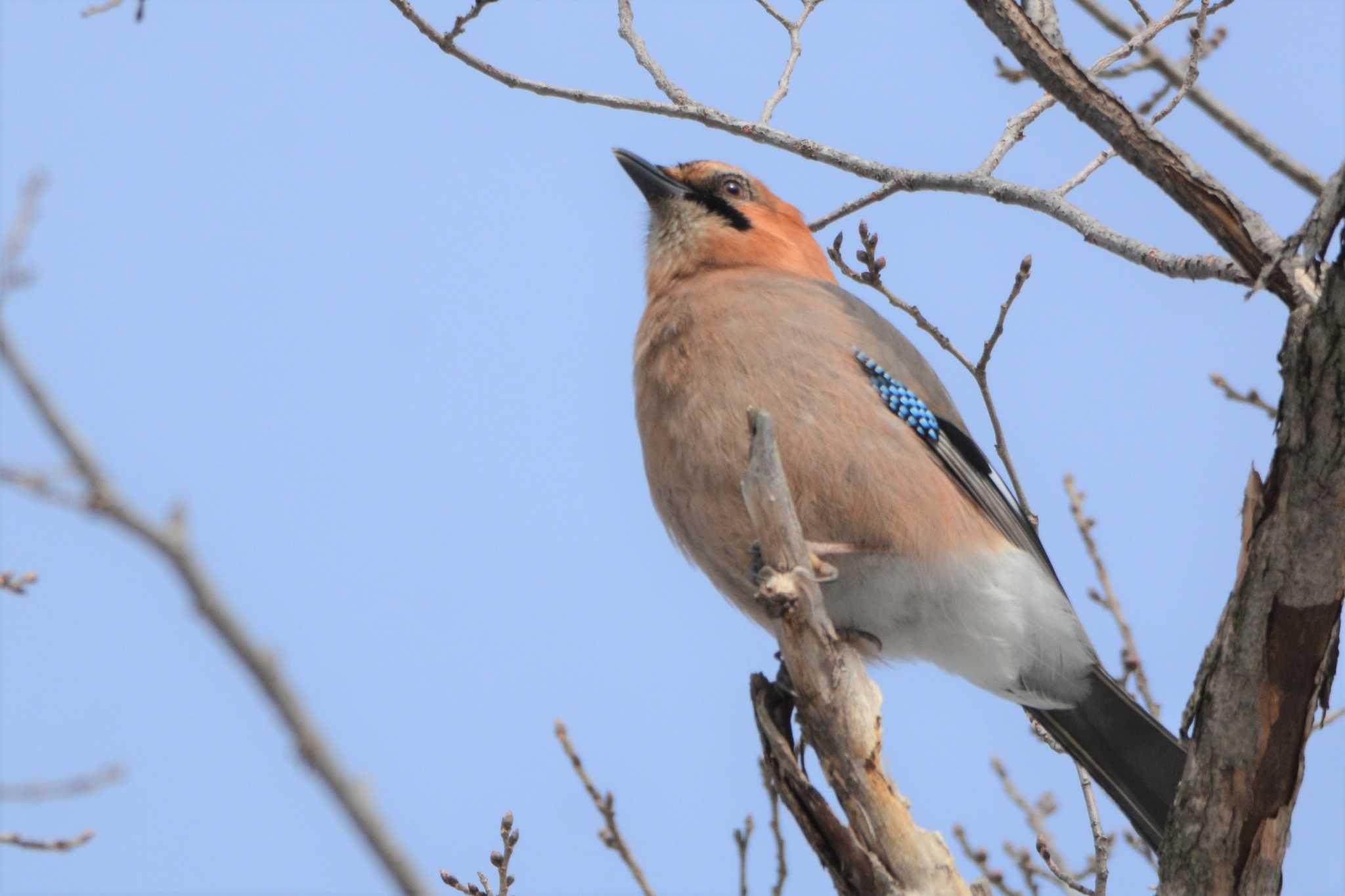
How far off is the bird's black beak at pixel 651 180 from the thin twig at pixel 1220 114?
2313mm

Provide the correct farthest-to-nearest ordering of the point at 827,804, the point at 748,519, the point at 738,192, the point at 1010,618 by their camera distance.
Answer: the point at 738,192 → the point at 1010,618 → the point at 748,519 → the point at 827,804

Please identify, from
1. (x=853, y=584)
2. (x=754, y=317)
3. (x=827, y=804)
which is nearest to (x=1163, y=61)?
(x=754, y=317)

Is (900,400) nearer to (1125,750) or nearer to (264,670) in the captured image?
(1125,750)

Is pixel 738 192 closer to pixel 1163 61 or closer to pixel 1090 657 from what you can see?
pixel 1163 61

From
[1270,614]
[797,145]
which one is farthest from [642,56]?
[1270,614]

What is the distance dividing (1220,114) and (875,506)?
3129 millimetres

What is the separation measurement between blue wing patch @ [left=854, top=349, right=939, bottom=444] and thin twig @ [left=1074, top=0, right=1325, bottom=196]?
6.52 ft

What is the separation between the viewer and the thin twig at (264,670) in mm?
1985

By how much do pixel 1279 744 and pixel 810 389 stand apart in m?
2.43

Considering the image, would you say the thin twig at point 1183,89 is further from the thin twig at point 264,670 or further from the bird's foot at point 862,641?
the thin twig at point 264,670

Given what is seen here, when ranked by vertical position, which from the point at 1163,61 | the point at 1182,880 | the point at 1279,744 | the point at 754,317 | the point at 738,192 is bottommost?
the point at 1182,880

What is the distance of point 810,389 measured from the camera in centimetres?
600

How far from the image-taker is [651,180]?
25.4 feet

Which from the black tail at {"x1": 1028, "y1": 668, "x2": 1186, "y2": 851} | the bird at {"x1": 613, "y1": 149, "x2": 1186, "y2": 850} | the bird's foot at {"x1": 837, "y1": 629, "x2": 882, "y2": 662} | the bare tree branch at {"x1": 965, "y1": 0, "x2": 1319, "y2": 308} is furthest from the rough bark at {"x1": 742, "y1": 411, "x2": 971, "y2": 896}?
the black tail at {"x1": 1028, "y1": 668, "x2": 1186, "y2": 851}
